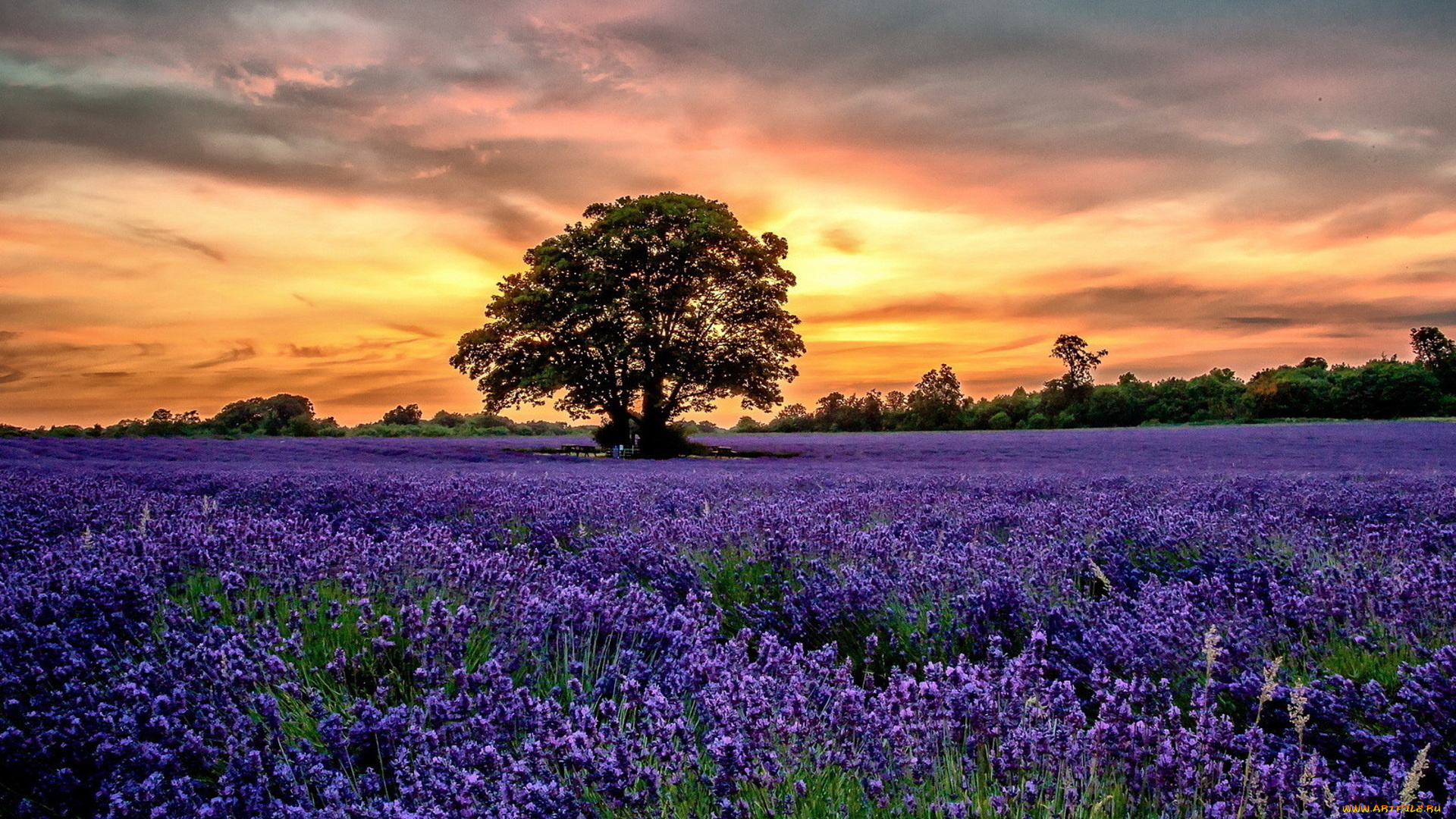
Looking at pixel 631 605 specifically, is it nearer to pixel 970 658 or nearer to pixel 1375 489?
pixel 970 658

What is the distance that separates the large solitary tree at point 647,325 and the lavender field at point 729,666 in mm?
15326

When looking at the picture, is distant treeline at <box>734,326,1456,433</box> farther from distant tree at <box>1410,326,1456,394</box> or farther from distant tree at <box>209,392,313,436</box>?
distant tree at <box>209,392,313,436</box>

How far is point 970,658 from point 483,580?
1.88m

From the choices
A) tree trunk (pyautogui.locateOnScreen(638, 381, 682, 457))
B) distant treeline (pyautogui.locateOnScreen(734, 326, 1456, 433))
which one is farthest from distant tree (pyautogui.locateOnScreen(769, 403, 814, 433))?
tree trunk (pyautogui.locateOnScreen(638, 381, 682, 457))

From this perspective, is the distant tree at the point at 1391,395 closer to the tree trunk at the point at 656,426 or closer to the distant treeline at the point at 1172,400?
the distant treeline at the point at 1172,400

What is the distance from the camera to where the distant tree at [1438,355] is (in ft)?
127

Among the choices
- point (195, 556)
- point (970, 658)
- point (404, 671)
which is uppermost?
point (195, 556)

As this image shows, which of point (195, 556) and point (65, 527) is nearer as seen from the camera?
point (195, 556)

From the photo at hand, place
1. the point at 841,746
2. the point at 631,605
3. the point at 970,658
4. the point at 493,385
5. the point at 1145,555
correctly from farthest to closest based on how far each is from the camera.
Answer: the point at 493,385, the point at 1145,555, the point at 970,658, the point at 631,605, the point at 841,746

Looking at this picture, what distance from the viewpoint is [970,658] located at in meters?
3.25

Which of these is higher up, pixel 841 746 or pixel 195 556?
pixel 195 556

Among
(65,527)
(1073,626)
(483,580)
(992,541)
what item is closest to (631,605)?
(483,580)

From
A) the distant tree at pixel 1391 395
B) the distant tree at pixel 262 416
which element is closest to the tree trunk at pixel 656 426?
the distant tree at pixel 262 416

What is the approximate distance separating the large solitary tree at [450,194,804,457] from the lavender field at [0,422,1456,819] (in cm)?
1533
